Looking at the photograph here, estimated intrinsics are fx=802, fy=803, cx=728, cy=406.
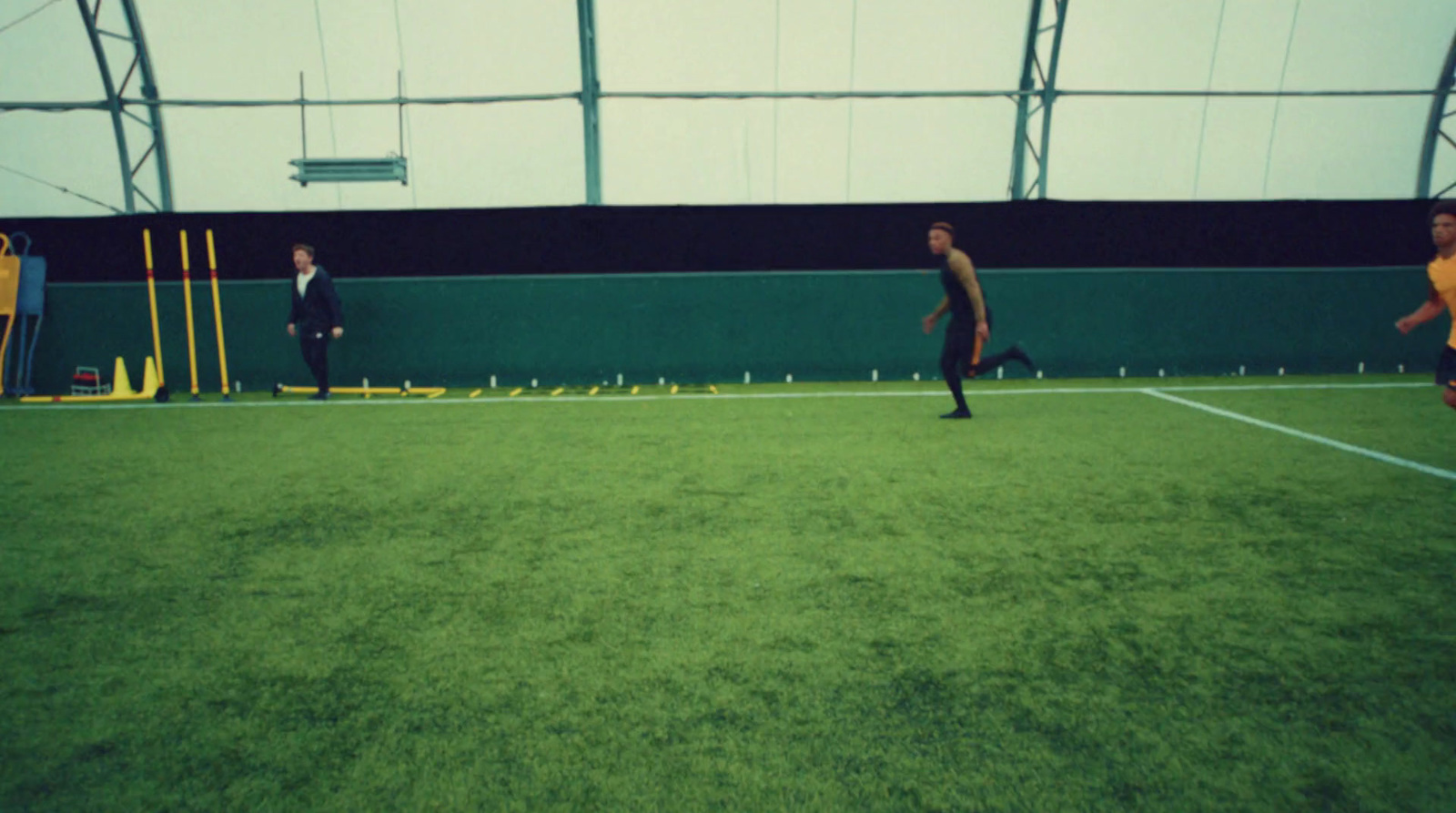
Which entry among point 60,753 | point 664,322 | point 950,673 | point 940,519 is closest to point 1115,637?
point 950,673

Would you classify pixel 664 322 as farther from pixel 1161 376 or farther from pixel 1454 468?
pixel 1454 468

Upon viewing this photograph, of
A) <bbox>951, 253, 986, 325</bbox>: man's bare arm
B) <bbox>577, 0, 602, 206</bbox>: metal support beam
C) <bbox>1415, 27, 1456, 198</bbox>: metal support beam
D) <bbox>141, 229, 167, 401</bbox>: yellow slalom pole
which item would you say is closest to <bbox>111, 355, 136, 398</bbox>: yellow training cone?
<bbox>141, 229, 167, 401</bbox>: yellow slalom pole

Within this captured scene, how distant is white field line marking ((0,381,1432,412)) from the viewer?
9.09m

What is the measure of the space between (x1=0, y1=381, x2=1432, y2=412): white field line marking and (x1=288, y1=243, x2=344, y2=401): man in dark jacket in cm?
55

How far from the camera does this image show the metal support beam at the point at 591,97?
11102 millimetres

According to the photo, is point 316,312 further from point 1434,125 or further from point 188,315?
point 1434,125

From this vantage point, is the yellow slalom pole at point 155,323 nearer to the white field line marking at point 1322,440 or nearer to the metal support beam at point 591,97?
the metal support beam at point 591,97

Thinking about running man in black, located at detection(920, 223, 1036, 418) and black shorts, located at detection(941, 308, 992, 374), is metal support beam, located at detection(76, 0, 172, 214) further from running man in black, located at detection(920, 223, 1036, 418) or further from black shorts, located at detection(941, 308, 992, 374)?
black shorts, located at detection(941, 308, 992, 374)

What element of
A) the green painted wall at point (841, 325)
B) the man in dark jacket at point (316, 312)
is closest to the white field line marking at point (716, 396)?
the man in dark jacket at point (316, 312)

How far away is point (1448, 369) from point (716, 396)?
6.45 metres

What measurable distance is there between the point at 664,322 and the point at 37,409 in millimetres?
7138

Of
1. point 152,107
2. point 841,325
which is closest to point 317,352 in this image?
point 152,107

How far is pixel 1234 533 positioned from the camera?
155 inches

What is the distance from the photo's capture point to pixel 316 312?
922 cm
